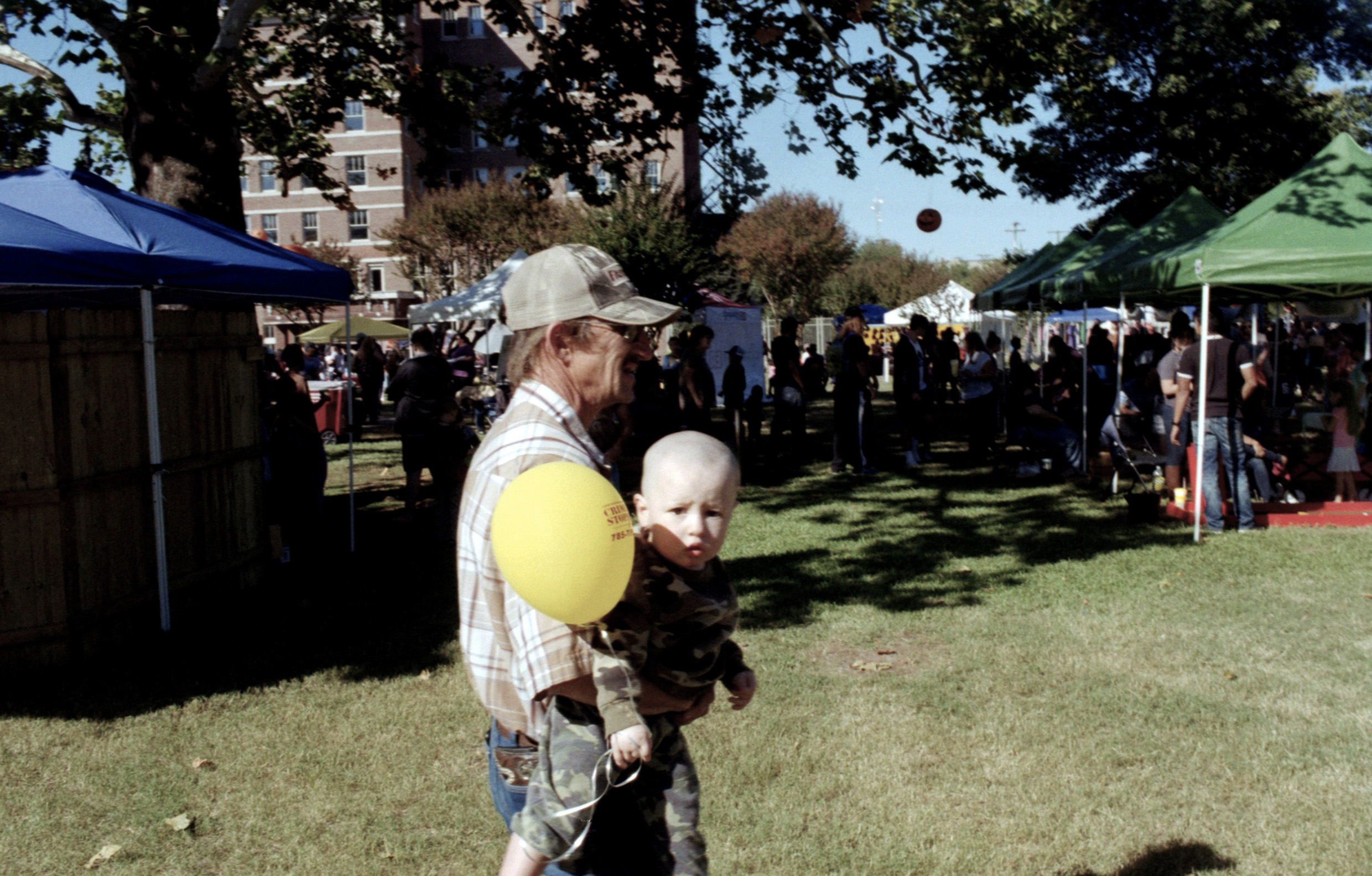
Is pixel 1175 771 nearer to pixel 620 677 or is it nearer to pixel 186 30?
pixel 620 677

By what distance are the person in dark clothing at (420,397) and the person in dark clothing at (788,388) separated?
208 inches

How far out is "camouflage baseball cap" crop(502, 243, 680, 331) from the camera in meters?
2.00

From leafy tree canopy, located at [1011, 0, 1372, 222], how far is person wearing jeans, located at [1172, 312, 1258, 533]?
1904cm

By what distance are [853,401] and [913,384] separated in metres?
1.03

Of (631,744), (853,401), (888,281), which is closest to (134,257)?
(631,744)

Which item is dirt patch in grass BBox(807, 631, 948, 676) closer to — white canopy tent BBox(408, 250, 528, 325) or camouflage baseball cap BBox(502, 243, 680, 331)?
camouflage baseball cap BBox(502, 243, 680, 331)

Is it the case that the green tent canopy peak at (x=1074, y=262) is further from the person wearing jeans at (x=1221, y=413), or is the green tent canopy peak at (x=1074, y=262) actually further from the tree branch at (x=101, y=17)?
the tree branch at (x=101, y=17)

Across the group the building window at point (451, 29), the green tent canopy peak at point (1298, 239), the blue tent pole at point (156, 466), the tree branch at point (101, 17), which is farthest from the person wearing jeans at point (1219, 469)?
the building window at point (451, 29)

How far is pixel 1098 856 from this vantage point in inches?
145

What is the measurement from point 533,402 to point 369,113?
6251cm

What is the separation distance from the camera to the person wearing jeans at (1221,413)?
8609mm

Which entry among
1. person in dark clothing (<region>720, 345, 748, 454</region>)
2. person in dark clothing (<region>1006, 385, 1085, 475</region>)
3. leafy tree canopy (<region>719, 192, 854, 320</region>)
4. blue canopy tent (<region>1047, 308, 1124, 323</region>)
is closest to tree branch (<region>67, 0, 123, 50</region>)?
person in dark clothing (<region>720, 345, 748, 454</region>)

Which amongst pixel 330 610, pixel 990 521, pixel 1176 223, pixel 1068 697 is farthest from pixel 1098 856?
pixel 1176 223

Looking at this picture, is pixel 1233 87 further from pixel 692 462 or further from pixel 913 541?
pixel 692 462
